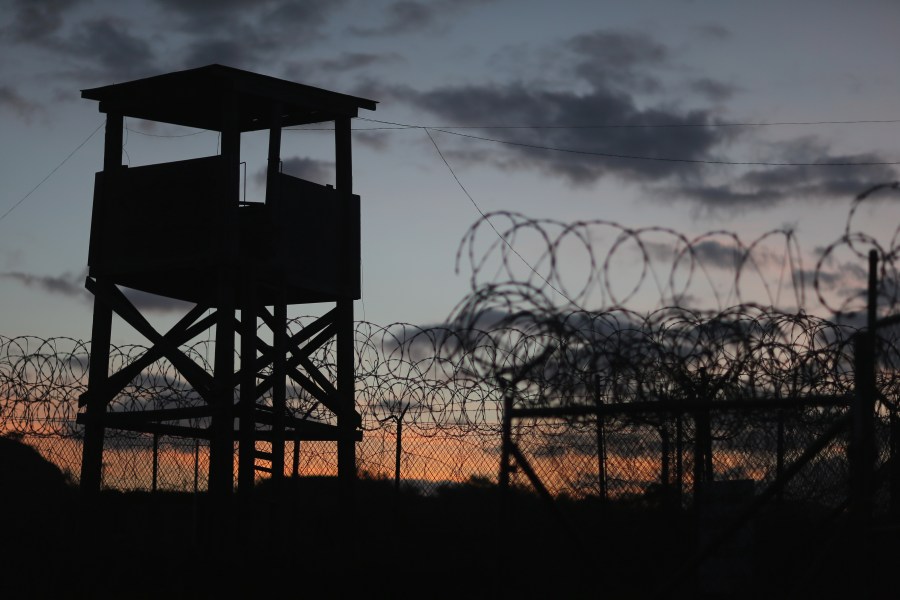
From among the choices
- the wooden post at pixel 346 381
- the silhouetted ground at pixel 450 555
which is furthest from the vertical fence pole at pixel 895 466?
the wooden post at pixel 346 381

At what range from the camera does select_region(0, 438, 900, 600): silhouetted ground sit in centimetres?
1049

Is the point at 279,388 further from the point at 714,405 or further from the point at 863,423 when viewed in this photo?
the point at 863,423

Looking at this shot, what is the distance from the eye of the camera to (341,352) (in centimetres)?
1761

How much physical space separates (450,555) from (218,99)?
722cm

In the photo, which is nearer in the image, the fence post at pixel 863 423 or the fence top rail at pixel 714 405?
the fence post at pixel 863 423

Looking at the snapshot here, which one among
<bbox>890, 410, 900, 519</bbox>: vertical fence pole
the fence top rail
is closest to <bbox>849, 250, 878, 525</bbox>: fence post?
the fence top rail

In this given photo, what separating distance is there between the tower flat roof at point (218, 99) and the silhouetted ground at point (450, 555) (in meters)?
5.33

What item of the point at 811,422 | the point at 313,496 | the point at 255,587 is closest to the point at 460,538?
the point at 255,587

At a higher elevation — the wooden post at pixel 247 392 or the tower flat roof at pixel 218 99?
the tower flat roof at pixel 218 99

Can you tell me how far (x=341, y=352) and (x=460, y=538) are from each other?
12.0 ft

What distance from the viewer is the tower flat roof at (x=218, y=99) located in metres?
16.5

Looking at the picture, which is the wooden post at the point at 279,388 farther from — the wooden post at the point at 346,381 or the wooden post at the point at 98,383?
the wooden post at the point at 98,383

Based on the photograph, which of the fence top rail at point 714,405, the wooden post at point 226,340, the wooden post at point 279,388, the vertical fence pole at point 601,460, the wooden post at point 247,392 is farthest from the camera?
the wooden post at point 279,388

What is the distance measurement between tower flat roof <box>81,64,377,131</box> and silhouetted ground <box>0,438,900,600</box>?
5.33 metres
